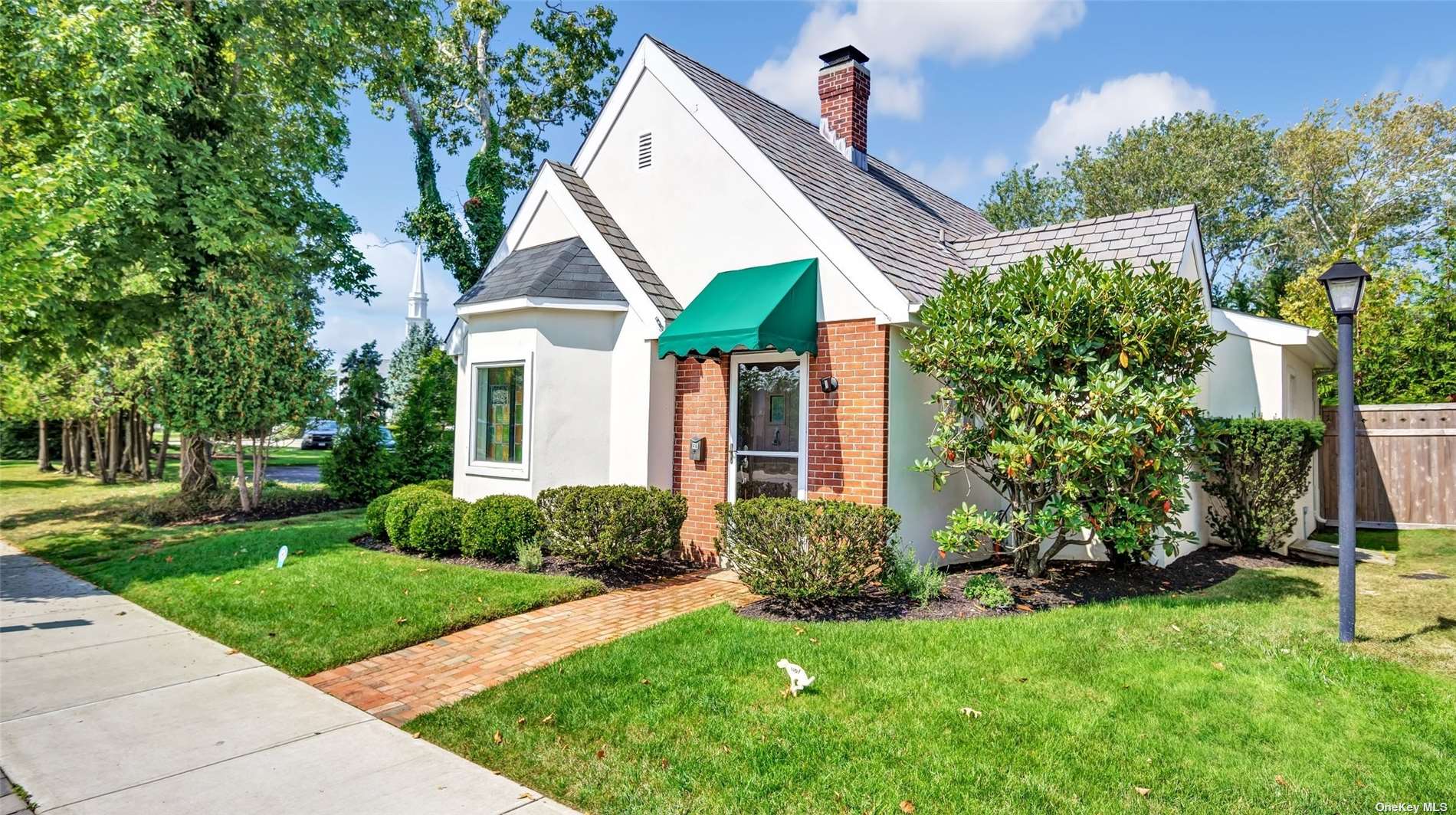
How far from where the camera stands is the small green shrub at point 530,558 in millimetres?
10258

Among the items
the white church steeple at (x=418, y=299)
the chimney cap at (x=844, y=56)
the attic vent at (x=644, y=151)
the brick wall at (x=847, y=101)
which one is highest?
the white church steeple at (x=418, y=299)

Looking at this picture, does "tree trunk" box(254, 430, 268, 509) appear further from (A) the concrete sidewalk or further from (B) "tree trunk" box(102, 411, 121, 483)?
(B) "tree trunk" box(102, 411, 121, 483)

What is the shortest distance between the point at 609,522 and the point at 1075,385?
6.12 meters

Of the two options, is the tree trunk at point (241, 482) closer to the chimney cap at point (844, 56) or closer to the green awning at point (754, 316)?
the green awning at point (754, 316)

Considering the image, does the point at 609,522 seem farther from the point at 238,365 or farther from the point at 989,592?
the point at 238,365

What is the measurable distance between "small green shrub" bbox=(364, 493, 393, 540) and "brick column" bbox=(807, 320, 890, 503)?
758 centimetres

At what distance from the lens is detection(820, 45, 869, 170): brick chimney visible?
15.3 meters

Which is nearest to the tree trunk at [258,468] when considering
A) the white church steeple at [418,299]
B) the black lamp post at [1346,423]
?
the black lamp post at [1346,423]

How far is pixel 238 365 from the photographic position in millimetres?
14898

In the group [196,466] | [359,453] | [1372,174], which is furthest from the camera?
[1372,174]

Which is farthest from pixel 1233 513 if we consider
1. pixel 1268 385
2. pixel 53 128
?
pixel 53 128

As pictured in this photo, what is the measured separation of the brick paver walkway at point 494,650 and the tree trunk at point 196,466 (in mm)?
13260

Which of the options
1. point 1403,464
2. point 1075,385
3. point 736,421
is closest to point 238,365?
point 736,421

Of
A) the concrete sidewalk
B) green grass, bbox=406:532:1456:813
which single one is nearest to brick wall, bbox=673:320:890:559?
green grass, bbox=406:532:1456:813
